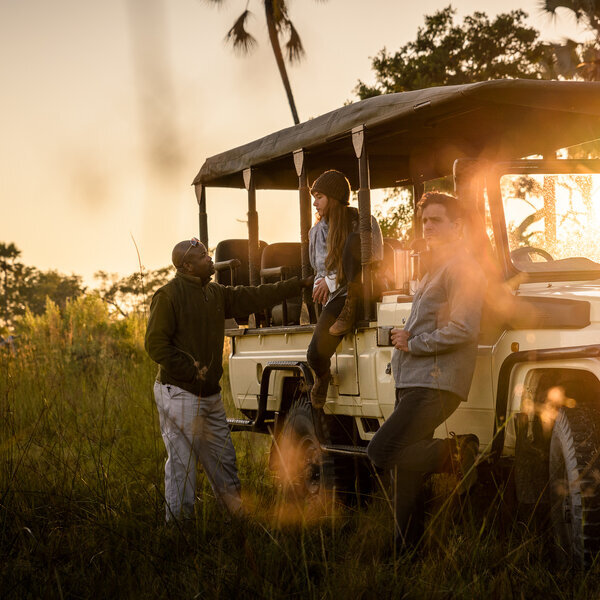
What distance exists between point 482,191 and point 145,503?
2668 mm

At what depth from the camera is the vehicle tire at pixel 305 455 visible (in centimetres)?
733

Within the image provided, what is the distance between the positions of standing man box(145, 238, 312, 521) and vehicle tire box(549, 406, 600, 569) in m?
2.13

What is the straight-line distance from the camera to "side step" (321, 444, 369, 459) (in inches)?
261

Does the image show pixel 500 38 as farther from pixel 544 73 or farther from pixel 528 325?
pixel 528 325

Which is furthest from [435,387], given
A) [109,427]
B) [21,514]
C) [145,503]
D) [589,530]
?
[109,427]

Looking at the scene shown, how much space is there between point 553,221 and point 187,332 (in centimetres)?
237

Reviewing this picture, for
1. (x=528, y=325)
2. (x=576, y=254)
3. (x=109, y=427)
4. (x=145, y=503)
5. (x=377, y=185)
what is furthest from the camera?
(x=109, y=427)

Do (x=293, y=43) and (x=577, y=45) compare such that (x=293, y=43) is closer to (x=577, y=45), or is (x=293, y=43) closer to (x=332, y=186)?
(x=577, y=45)

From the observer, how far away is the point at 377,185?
9.09 m

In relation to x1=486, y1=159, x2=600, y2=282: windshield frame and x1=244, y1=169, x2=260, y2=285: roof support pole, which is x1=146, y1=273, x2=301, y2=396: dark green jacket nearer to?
x1=244, y1=169, x2=260, y2=285: roof support pole

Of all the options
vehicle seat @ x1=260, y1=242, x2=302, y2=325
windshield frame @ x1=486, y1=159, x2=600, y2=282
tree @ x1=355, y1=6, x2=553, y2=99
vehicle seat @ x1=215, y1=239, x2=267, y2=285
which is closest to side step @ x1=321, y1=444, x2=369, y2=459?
vehicle seat @ x1=260, y1=242, x2=302, y2=325

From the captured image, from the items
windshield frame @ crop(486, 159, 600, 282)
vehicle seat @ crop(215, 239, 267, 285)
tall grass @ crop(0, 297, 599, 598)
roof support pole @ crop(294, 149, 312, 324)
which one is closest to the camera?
tall grass @ crop(0, 297, 599, 598)

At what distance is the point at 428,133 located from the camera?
24.9ft

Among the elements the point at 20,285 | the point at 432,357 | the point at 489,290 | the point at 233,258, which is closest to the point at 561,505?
the point at 432,357
